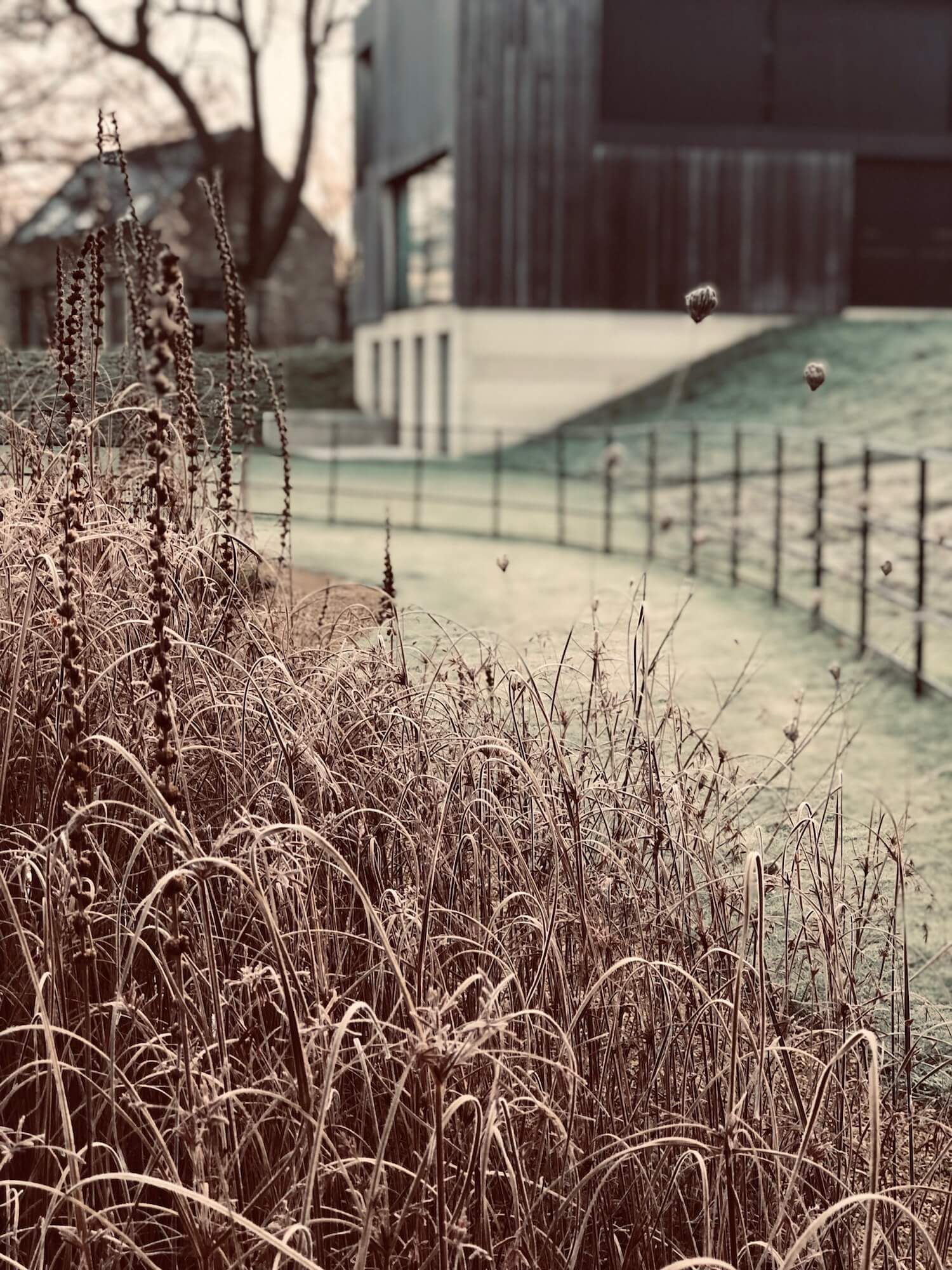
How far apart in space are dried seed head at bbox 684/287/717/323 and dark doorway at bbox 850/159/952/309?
22.9 metres

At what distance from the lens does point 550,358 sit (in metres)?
25.0

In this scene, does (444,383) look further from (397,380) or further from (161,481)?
(161,481)

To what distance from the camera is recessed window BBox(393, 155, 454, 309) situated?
2570 centimetres

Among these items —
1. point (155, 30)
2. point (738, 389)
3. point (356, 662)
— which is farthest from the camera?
point (155, 30)

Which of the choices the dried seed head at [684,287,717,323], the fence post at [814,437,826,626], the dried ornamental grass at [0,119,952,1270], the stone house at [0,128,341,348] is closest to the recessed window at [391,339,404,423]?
the stone house at [0,128,341,348]

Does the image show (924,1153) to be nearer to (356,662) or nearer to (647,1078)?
(647,1078)

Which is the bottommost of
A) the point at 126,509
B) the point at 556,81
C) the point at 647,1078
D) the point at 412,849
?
the point at 647,1078

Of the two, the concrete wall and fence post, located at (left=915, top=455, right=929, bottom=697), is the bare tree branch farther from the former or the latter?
fence post, located at (left=915, top=455, right=929, bottom=697)

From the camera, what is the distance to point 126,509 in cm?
500

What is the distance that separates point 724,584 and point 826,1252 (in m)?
9.14

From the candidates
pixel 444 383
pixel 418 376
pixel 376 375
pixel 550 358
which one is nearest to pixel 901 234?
pixel 550 358

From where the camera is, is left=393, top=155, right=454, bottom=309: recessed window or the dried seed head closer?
the dried seed head

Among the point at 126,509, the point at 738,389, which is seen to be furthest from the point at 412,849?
the point at 738,389

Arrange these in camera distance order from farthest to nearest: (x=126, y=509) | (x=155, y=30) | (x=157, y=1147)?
(x=155, y=30)
(x=126, y=509)
(x=157, y=1147)
